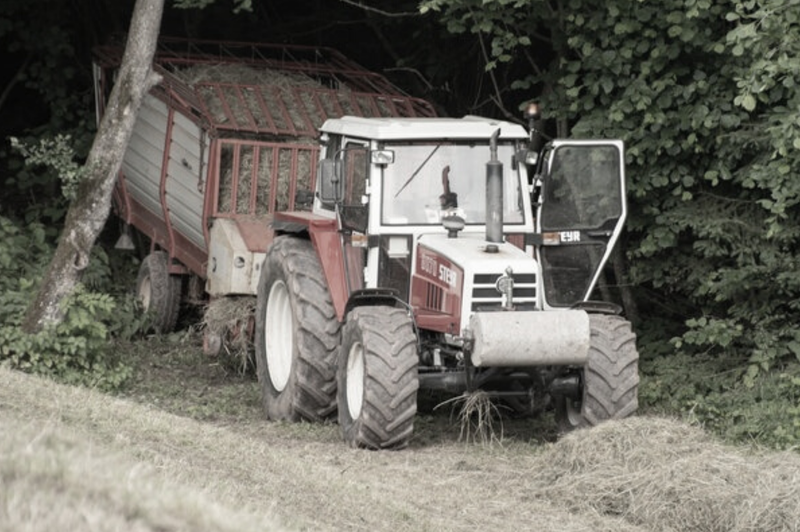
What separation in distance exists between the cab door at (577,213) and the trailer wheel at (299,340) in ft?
5.32

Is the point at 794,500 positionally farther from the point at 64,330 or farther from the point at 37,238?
the point at 37,238

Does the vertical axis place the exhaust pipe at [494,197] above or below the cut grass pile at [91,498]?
above

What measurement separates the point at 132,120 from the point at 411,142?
Result: 3337 millimetres

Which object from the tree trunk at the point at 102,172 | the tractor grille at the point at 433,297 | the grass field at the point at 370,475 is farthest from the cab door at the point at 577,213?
the tree trunk at the point at 102,172

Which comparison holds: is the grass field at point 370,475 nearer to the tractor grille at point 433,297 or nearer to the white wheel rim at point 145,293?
the tractor grille at point 433,297

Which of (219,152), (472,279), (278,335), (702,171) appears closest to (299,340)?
(278,335)

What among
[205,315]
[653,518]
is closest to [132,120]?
[205,315]

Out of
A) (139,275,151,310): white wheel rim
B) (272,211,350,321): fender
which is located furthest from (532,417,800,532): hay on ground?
(139,275,151,310): white wheel rim

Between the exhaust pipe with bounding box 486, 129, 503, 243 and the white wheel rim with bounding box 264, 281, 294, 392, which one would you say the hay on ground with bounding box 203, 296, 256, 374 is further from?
the exhaust pipe with bounding box 486, 129, 503, 243

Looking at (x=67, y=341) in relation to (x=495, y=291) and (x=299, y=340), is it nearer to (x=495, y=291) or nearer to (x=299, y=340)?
(x=299, y=340)

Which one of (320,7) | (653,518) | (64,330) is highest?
(320,7)

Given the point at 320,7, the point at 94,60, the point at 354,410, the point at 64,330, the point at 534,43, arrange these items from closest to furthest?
the point at 354,410, the point at 64,330, the point at 534,43, the point at 94,60, the point at 320,7

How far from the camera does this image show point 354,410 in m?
10.8

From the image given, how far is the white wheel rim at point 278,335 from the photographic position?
1230 centimetres
